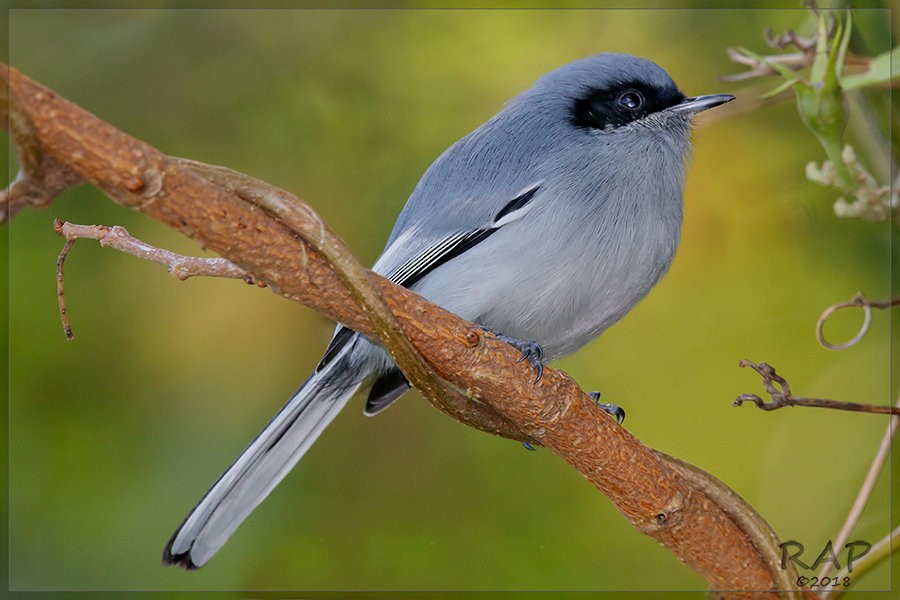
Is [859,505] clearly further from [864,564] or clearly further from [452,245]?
[452,245]

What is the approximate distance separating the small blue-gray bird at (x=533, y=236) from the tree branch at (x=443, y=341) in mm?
486

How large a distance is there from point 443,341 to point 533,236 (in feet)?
2.39

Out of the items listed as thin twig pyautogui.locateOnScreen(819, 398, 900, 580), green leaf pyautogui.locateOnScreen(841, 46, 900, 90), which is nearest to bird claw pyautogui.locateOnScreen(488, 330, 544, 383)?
thin twig pyautogui.locateOnScreen(819, 398, 900, 580)

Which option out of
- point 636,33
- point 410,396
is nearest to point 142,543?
point 410,396

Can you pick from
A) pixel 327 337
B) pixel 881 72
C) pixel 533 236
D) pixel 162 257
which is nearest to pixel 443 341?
pixel 162 257

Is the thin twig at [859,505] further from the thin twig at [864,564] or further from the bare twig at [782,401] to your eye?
the bare twig at [782,401]

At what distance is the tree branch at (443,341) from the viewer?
1025mm

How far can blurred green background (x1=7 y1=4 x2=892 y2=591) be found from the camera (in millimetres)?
2816

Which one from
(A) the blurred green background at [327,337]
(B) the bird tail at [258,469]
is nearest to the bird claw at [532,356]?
(B) the bird tail at [258,469]

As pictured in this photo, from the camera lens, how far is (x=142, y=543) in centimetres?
277

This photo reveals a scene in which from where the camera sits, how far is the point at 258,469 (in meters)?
1.88

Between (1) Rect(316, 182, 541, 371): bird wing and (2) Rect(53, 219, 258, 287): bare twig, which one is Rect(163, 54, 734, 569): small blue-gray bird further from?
(2) Rect(53, 219, 258, 287): bare twig

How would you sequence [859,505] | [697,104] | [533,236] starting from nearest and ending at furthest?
[859,505] → [533,236] → [697,104]

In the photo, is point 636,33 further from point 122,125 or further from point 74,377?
point 74,377
